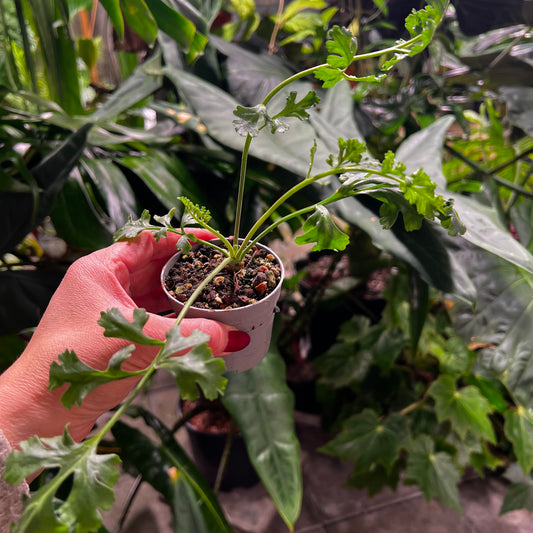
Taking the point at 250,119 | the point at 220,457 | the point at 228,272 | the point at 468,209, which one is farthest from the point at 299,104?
the point at 220,457

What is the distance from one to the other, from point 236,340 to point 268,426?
31cm

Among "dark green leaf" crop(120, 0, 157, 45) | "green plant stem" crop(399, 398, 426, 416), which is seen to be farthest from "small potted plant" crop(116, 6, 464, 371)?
"green plant stem" crop(399, 398, 426, 416)

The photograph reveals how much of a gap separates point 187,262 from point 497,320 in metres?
0.51

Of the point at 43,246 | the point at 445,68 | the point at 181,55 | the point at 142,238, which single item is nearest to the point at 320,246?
the point at 142,238

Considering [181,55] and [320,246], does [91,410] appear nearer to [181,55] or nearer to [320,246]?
[320,246]

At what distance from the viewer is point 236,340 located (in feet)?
1.42

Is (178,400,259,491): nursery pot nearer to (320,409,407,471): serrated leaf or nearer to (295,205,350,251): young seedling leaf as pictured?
(320,409,407,471): serrated leaf

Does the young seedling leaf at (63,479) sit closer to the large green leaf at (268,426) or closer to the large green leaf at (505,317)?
the large green leaf at (268,426)

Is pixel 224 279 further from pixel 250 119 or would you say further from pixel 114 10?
pixel 114 10

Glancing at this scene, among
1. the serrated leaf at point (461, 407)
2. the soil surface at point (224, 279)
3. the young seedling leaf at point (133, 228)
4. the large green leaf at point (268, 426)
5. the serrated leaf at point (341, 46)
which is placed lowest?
the serrated leaf at point (461, 407)

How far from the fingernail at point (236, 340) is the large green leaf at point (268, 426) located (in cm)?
25

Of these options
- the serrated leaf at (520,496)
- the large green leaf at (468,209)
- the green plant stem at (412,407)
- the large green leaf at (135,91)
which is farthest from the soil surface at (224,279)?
the serrated leaf at (520,496)

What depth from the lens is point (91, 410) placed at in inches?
18.5

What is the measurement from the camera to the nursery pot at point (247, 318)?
397mm
